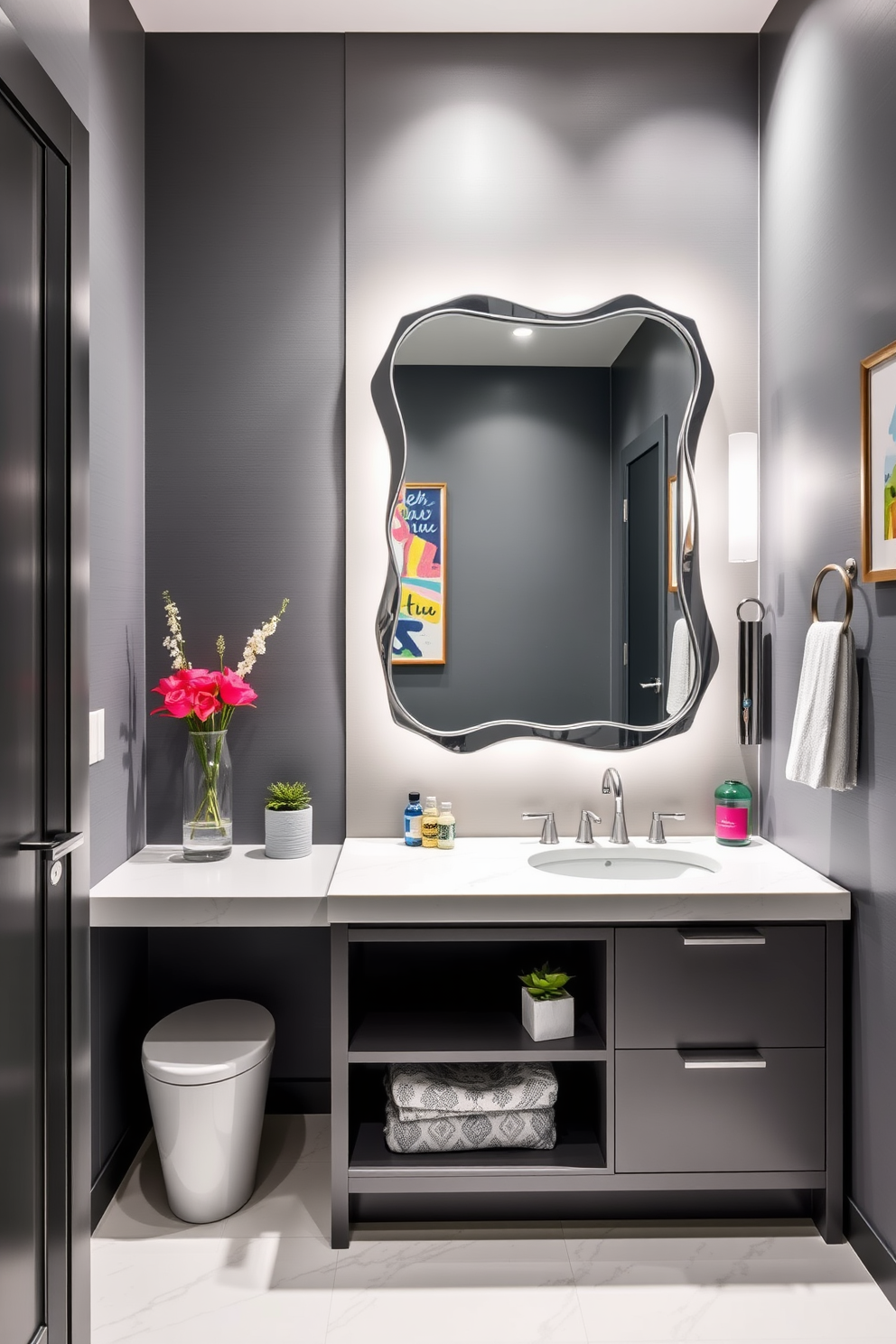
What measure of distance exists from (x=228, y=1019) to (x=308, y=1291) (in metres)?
0.59

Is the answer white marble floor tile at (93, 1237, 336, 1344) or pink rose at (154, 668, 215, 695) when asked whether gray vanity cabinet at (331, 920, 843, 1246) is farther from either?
pink rose at (154, 668, 215, 695)

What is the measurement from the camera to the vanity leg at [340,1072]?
187 cm

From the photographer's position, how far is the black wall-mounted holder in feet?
7.56

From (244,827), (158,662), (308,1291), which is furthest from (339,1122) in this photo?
(158,662)

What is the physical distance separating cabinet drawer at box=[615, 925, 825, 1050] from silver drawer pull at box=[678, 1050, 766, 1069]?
0.02 metres

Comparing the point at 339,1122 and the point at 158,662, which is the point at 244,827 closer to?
the point at 158,662

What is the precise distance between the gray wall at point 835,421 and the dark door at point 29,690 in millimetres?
1481

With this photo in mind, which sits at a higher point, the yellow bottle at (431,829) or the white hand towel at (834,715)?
the white hand towel at (834,715)

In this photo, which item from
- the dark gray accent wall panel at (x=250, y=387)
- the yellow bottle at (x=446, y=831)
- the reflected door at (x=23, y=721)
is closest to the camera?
the reflected door at (x=23, y=721)

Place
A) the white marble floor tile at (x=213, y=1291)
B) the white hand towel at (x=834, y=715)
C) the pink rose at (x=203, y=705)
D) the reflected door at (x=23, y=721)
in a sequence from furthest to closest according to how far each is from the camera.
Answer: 1. the pink rose at (x=203, y=705)
2. the white hand towel at (x=834, y=715)
3. the white marble floor tile at (x=213, y=1291)
4. the reflected door at (x=23, y=721)

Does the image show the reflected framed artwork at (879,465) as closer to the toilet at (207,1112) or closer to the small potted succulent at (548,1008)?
the small potted succulent at (548,1008)

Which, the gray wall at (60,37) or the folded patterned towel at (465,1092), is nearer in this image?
the gray wall at (60,37)

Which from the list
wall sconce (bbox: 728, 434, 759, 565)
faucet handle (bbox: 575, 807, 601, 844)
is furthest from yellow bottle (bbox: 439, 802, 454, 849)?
wall sconce (bbox: 728, 434, 759, 565)

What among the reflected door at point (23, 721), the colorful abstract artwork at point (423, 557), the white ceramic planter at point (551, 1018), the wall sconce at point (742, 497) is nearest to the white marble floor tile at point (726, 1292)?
the white ceramic planter at point (551, 1018)
